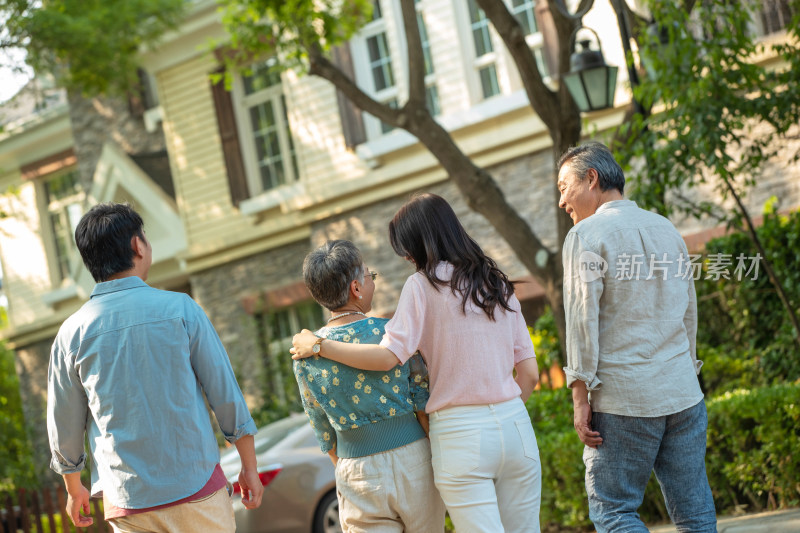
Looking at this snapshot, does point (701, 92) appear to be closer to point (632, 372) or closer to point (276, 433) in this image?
point (632, 372)


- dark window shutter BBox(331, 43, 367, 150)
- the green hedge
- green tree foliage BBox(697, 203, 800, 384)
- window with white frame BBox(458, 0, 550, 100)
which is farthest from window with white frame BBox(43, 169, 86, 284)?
the green hedge

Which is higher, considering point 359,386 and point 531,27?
point 531,27

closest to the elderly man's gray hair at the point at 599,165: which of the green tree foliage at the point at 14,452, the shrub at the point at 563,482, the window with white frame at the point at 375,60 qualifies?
the shrub at the point at 563,482

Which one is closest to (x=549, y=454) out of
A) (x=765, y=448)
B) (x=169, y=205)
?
(x=765, y=448)

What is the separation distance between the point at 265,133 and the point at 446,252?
13.3 m

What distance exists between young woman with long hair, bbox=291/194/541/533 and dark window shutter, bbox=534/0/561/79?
29.1ft

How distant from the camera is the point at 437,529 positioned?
3613 millimetres

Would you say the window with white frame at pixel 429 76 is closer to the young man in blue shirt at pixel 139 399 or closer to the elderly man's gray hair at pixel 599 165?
the elderly man's gray hair at pixel 599 165

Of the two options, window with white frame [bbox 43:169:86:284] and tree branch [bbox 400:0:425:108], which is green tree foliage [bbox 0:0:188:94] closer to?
window with white frame [bbox 43:169:86:284]

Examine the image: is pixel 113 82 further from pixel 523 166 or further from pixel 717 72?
pixel 717 72

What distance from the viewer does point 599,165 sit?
12.3ft

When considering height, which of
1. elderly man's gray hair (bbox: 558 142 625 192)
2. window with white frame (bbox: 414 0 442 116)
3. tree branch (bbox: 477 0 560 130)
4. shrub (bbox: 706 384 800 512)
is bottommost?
shrub (bbox: 706 384 800 512)

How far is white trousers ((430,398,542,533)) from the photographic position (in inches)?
134

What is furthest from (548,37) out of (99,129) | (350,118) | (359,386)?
(99,129)
